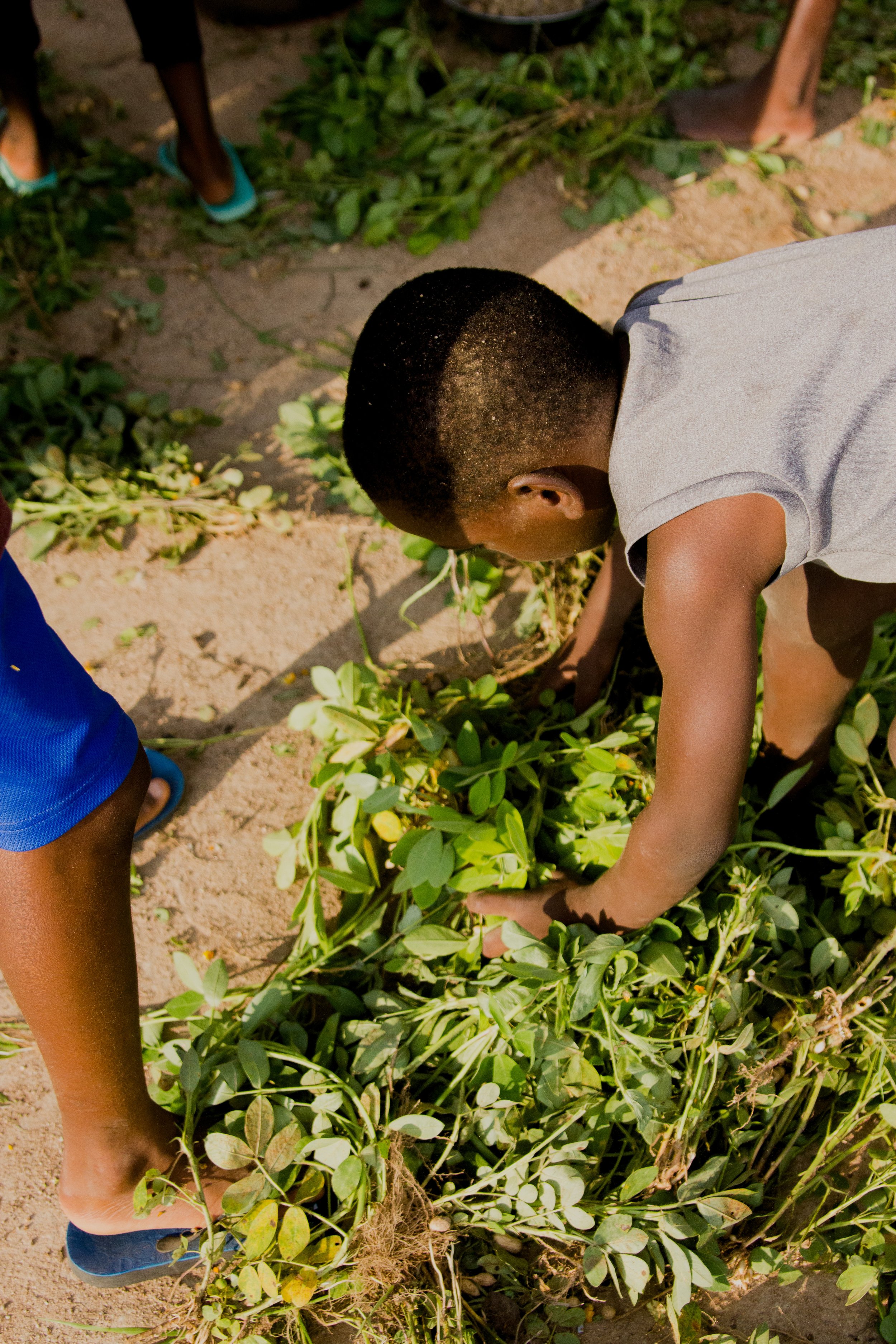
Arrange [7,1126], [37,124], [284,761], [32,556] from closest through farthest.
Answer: [7,1126] → [284,761] → [32,556] → [37,124]

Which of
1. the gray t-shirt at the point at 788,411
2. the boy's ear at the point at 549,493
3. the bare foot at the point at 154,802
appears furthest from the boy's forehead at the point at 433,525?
the bare foot at the point at 154,802

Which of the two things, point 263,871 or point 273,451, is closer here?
point 263,871

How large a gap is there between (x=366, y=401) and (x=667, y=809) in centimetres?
72

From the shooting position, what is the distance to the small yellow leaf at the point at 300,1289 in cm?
127

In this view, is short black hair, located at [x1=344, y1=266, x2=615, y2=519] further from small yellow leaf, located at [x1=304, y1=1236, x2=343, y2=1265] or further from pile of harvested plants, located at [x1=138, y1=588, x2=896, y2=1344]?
small yellow leaf, located at [x1=304, y1=1236, x2=343, y2=1265]

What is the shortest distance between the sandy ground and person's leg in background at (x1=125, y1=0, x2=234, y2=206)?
0.73ft

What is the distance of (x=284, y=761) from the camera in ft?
6.31

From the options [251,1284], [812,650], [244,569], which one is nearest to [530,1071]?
[251,1284]

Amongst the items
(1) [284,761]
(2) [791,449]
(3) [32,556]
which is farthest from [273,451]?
(2) [791,449]

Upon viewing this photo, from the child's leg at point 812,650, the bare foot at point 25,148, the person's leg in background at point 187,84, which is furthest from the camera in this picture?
the bare foot at point 25,148

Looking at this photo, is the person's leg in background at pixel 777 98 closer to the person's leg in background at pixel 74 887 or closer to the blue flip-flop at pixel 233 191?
the blue flip-flop at pixel 233 191

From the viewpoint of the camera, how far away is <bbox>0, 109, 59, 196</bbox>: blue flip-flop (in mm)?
2787

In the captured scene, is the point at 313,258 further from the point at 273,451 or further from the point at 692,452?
the point at 692,452

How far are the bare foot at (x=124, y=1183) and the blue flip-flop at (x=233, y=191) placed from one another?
256cm
